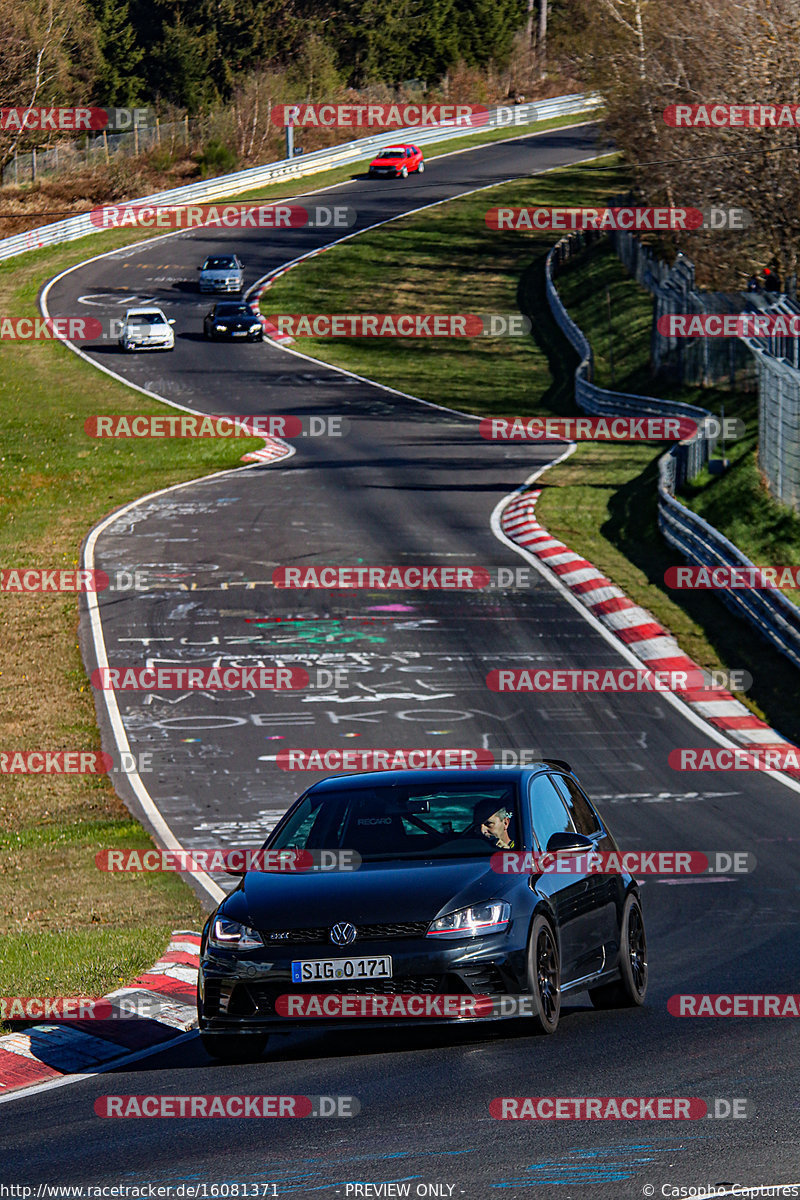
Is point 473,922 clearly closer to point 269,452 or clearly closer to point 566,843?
point 566,843

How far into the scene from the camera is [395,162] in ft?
263

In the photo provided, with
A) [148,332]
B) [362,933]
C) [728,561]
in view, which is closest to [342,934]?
[362,933]

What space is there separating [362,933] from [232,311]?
48832mm

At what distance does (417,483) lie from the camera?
114 feet

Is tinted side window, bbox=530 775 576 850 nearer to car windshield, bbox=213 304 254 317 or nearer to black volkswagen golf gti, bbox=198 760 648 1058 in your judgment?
black volkswagen golf gti, bbox=198 760 648 1058

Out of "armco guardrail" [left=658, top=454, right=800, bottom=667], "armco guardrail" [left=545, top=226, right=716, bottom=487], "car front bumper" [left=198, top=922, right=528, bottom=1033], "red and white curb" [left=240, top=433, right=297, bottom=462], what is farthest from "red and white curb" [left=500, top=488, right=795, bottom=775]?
"car front bumper" [left=198, top=922, right=528, bottom=1033]

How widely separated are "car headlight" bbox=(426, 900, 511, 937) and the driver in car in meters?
0.67

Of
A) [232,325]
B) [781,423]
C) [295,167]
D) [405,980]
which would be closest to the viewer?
[405,980]

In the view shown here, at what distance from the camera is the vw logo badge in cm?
813

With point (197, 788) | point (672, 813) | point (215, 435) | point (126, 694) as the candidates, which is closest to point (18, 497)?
point (215, 435)

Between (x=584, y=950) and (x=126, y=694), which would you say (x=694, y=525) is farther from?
(x=584, y=950)

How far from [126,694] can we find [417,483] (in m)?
14.1

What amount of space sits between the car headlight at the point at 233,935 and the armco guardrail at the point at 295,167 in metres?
58.3

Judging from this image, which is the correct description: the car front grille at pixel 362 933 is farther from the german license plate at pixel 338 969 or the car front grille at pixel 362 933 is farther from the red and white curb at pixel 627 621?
the red and white curb at pixel 627 621
